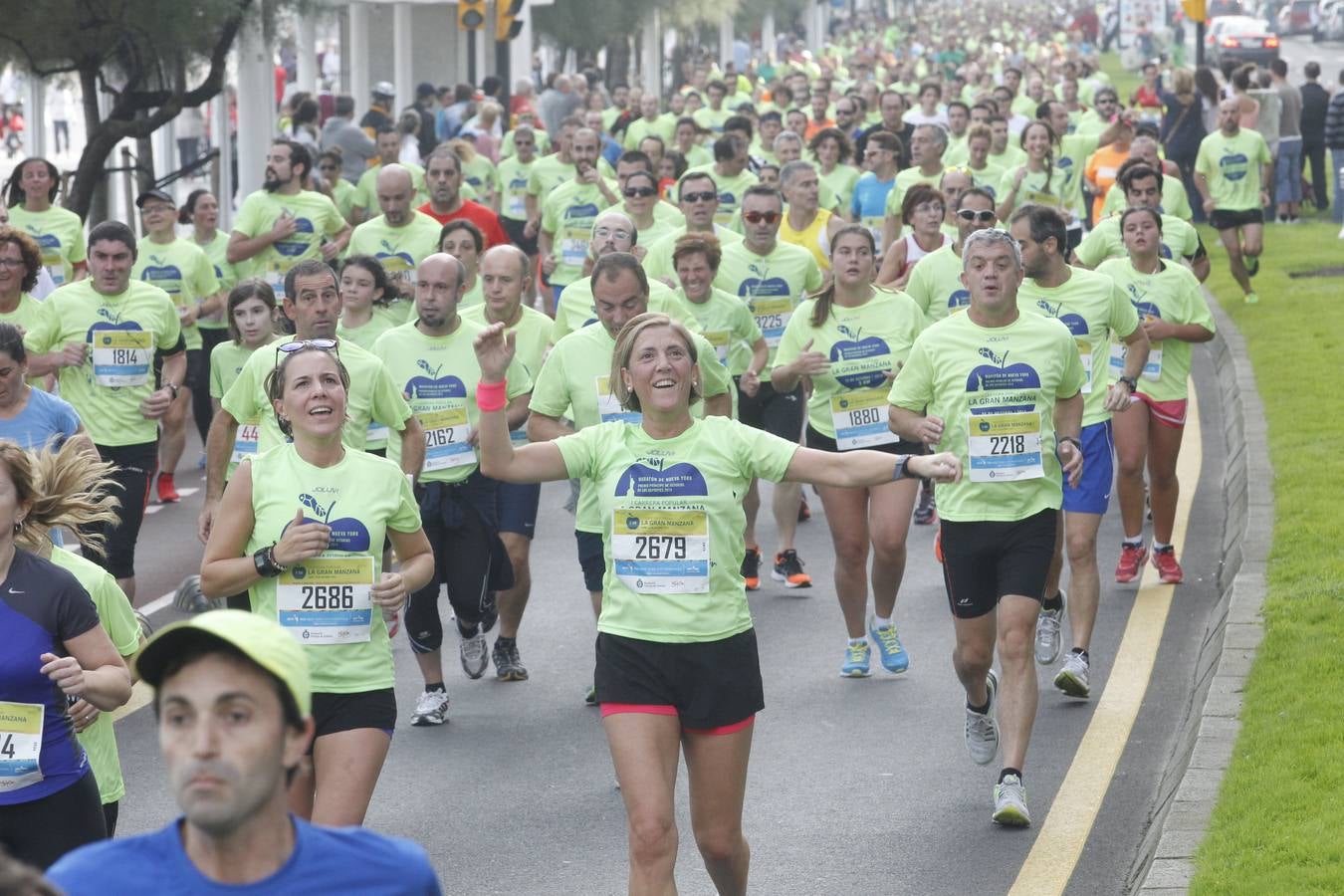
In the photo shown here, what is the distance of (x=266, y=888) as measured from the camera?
314cm

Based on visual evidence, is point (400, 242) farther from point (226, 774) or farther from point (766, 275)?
point (226, 774)

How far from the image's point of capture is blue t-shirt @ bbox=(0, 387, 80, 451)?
7.77m

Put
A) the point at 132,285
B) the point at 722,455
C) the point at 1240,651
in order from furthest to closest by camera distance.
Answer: the point at 132,285 → the point at 1240,651 → the point at 722,455

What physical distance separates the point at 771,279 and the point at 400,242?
2355 millimetres

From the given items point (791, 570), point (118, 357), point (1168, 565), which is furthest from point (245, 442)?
point (1168, 565)

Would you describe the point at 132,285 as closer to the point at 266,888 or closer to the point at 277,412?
the point at 277,412

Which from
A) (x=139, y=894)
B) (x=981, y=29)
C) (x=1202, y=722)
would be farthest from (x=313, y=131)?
(x=981, y=29)

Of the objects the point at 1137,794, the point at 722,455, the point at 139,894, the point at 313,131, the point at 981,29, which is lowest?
the point at 1137,794

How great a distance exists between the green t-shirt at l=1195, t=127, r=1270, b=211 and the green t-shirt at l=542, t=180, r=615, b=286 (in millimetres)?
6465

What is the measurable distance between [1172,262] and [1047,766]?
A: 3.76 m

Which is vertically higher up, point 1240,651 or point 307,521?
point 307,521

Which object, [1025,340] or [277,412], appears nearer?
[277,412]

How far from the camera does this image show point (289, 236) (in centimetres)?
1391

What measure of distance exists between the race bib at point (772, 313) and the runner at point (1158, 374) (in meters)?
1.70
